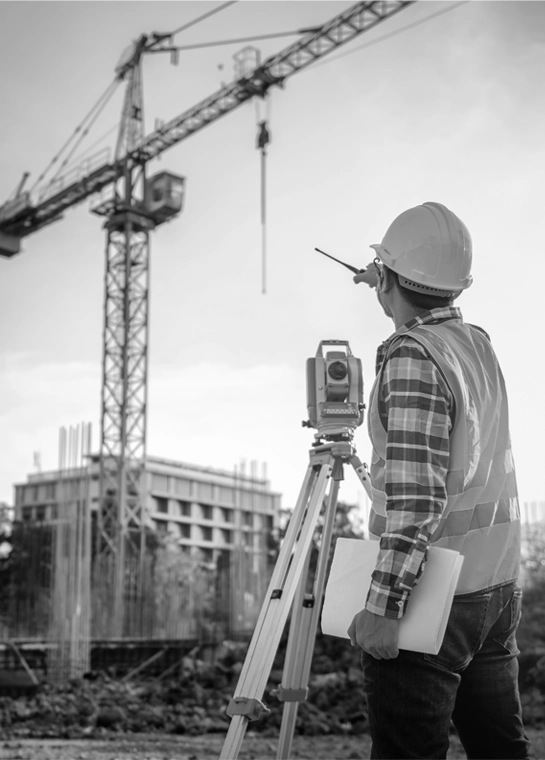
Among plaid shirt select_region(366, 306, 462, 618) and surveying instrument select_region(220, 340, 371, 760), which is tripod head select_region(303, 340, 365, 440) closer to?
surveying instrument select_region(220, 340, 371, 760)

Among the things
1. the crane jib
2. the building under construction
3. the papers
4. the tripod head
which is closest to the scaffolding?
the building under construction

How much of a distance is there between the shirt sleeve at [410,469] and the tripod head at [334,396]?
0.96 m

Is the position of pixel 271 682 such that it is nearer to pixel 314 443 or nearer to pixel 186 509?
pixel 314 443

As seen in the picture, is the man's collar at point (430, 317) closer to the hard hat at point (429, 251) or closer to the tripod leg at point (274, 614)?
the hard hat at point (429, 251)

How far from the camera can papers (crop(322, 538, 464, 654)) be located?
126 centimetres

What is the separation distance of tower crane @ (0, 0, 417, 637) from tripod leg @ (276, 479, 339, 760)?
47.8 feet

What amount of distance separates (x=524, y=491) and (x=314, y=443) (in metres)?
5.05

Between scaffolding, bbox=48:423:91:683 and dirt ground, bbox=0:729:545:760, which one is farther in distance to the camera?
scaffolding, bbox=48:423:91:683

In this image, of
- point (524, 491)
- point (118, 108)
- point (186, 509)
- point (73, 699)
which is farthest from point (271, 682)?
point (186, 509)

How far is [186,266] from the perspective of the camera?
36.0 feet

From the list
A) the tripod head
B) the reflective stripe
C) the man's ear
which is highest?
the man's ear

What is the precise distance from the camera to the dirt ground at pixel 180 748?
399 centimetres

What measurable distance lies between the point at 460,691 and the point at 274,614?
620mm

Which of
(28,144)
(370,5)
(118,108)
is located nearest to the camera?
(28,144)
